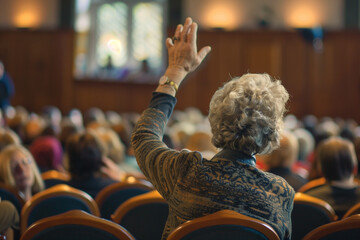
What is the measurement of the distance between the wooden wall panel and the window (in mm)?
527

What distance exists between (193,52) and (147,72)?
13.3m

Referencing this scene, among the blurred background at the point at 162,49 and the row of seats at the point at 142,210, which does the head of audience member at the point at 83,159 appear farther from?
the blurred background at the point at 162,49

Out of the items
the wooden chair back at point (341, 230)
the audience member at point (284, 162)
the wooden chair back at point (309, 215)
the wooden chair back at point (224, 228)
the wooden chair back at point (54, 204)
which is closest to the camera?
the wooden chair back at point (224, 228)

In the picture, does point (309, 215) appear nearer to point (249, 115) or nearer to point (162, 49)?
point (249, 115)

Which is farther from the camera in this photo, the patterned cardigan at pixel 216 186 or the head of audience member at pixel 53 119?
the head of audience member at pixel 53 119

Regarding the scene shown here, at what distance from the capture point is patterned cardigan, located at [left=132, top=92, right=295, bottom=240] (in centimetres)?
184

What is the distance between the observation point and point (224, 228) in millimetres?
1777

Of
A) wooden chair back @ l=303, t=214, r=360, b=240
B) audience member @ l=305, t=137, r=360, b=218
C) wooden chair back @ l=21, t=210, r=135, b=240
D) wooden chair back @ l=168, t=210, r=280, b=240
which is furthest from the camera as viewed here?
audience member @ l=305, t=137, r=360, b=218

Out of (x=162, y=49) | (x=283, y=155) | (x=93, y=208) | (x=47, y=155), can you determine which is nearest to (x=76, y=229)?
(x=93, y=208)

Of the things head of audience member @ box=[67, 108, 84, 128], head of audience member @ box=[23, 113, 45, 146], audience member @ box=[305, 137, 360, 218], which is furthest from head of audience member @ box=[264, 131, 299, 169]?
head of audience member @ box=[23, 113, 45, 146]

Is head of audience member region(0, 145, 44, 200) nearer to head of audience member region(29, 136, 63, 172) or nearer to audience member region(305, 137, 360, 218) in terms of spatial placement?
head of audience member region(29, 136, 63, 172)

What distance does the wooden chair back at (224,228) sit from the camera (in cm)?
177

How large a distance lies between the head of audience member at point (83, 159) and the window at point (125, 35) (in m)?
11.7

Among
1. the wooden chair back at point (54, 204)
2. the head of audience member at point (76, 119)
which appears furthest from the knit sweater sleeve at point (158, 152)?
the head of audience member at point (76, 119)
